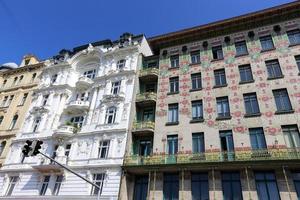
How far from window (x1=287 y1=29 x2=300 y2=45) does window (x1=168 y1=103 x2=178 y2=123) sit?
12.6 m

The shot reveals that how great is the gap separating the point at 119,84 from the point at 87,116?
16.7 ft

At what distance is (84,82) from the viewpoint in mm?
30312

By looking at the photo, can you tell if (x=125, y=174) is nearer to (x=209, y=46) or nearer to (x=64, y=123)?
(x=64, y=123)

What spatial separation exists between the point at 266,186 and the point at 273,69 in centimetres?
1076

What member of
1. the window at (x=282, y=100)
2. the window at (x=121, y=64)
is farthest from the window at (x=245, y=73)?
the window at (x=121, y=64)

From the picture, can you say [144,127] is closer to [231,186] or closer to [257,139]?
[231,186]

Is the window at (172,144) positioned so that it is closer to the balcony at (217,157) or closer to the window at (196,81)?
the balcony at (217,157)

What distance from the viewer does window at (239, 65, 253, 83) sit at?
23.3 meters

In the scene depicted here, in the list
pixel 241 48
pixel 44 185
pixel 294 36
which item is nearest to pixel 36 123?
pixel 44 185

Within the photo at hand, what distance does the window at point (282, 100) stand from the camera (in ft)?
67.2

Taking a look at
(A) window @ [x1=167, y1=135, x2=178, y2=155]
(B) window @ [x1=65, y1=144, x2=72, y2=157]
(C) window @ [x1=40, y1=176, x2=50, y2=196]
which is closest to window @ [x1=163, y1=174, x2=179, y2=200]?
(A) window @ [x1=167, y1=135, x2=178, y2=155]

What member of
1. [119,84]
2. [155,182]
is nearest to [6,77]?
[119,84]

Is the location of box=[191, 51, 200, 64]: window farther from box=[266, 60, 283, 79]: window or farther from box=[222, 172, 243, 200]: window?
box=[222, 172, 243, 200]: window

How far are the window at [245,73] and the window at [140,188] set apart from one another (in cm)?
1286
